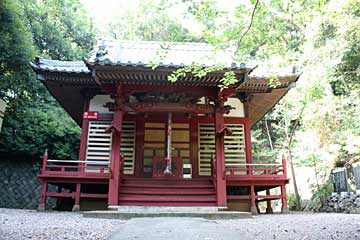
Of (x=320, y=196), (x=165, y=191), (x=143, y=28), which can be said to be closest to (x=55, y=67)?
(x=165, y=191)

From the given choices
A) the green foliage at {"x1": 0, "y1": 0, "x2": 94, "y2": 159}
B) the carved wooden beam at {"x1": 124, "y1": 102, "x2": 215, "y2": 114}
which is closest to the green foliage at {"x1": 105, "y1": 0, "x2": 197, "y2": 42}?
the green foliage at {"x1": 0, "y1": 0, "x2": 94, "y2": 159}

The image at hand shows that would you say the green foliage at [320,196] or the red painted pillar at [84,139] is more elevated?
the red painted pillar at [84,139]

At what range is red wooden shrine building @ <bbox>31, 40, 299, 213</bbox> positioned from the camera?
24.7 feet

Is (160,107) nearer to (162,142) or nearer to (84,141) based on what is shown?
(162,142)

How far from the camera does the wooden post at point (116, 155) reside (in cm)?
737

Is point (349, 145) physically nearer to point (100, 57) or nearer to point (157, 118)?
point (157, 118)

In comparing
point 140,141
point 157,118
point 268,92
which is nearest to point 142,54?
point 157,118

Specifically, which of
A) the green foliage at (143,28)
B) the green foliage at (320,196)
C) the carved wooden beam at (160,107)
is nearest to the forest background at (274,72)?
the green foliage at (320,196)

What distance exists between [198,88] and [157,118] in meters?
2.31

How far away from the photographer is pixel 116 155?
25.2 ft

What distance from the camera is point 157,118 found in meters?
9.98

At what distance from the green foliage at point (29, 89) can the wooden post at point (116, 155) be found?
12.5 feet

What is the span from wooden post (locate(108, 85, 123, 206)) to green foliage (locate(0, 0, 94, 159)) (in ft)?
12.5

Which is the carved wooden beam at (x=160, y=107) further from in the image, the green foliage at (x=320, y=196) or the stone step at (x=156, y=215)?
the green foliage at (x=320, y=196)
